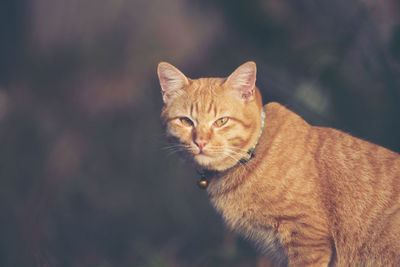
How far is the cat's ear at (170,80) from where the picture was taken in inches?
94.7

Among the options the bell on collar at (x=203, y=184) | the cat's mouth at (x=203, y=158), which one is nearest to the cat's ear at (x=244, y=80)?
the cat's mouth at (x=203, y=158)

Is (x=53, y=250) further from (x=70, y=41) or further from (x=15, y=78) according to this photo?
(x=70, y=41)

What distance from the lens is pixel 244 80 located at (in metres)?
2.31

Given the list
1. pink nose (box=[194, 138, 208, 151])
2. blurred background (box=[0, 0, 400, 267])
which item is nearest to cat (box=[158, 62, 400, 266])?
pink nose (box=[194, 138, 208, 151])

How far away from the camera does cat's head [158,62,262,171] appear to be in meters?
2.23

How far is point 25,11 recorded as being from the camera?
186 inches

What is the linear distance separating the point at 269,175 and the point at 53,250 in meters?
2.19

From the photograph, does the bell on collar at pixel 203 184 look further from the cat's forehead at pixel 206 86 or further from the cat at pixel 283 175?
the cat's forehead at pixel 206 86

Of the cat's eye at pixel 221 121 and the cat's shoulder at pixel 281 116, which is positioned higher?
the cat's shoulder at pixel 281 116

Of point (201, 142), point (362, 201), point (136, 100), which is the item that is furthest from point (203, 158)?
point (136, 100)

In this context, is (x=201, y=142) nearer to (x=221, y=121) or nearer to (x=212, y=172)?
(x=221, y=121)

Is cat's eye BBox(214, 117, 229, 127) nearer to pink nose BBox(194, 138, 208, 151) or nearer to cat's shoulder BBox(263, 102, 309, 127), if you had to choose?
pink nose BBox(194, 138, 208, 151)

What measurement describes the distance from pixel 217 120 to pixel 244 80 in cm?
29

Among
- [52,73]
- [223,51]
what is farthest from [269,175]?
[52,73]
